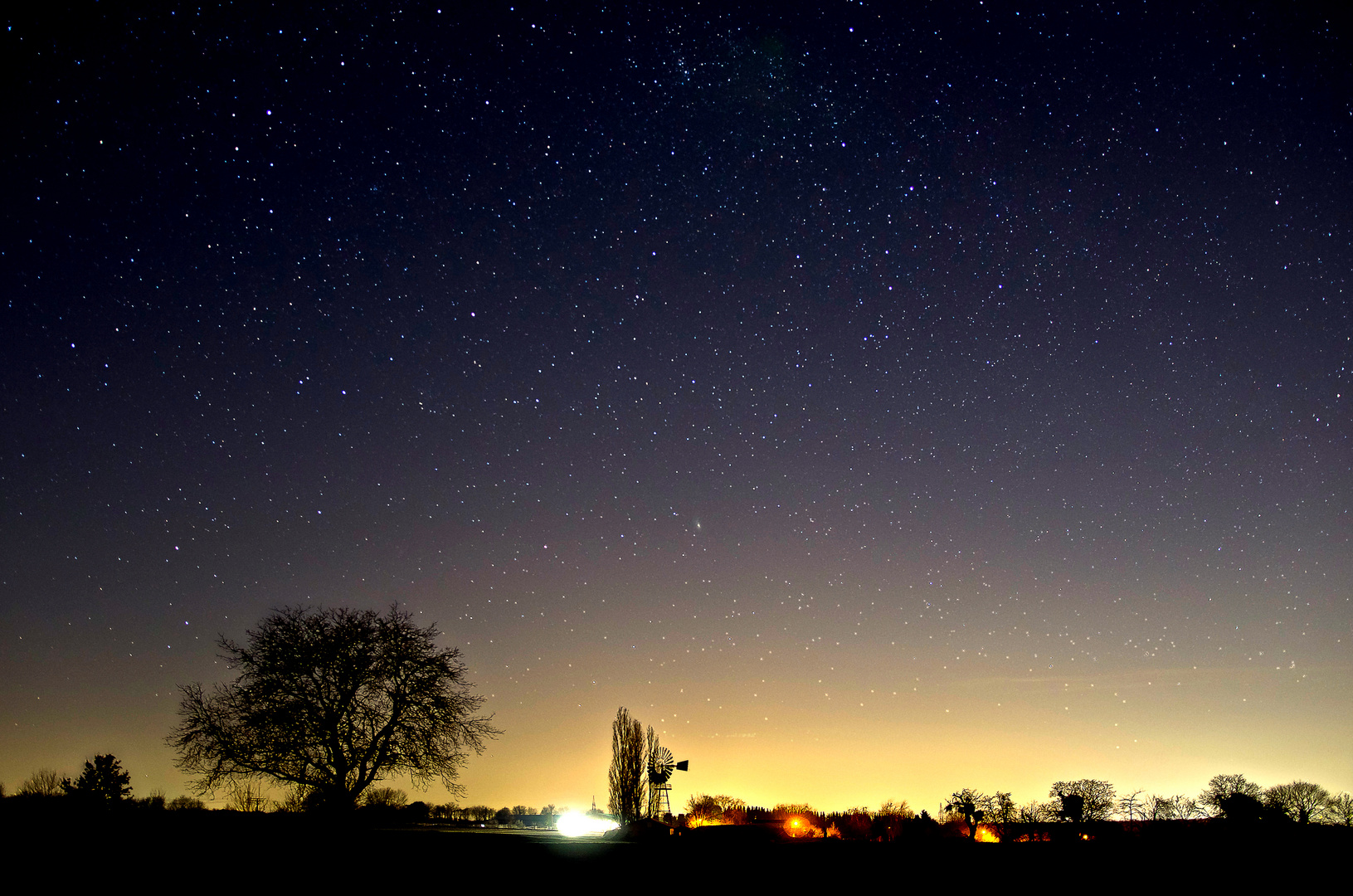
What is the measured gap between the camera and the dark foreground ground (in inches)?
228

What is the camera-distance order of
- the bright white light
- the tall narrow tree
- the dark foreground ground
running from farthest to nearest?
the tall narrow tree < the bright white light < the dark foreground ground

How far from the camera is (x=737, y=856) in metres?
8.12

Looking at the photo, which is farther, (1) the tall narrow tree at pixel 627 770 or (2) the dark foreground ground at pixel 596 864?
(1) the tall narrow tree at pixel 627 770

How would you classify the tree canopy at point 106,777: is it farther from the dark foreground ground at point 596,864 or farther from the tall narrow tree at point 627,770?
the dark foreground ground at point 596,864

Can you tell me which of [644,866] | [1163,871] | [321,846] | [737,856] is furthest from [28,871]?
[1163,871]

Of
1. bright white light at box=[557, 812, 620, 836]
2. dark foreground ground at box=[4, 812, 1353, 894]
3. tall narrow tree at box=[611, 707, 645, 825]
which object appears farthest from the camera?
tall narrow tree at box=[611, 707, 645, 825]

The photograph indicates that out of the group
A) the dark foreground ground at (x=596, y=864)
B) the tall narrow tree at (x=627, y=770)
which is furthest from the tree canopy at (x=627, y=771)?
the dark foreground ground at (x=596, y=864)

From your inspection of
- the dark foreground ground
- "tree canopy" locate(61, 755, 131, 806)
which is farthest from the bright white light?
"tree canopy" locate(61, 755, 131, 806)

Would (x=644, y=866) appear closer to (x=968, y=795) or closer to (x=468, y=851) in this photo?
(x=468, y=851)

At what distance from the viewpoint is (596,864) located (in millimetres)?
6969

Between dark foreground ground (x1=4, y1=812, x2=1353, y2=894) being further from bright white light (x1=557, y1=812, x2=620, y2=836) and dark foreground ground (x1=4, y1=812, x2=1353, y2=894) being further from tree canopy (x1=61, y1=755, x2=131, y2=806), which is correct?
tree canopy (x1=61, y1=755, x2=131, y2=806)

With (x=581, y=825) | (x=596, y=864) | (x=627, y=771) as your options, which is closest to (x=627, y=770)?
(x=627, y=771)

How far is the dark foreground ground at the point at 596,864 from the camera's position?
580cm

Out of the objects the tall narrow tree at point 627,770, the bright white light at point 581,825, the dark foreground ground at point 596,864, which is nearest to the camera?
the dark foreground ground at point 596,864
